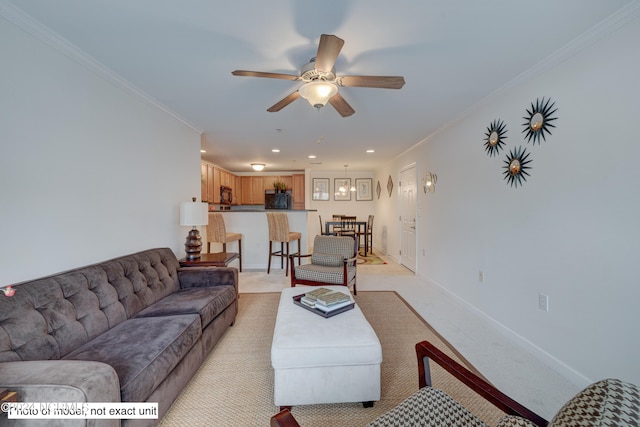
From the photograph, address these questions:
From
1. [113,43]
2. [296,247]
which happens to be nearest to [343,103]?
[113,43]

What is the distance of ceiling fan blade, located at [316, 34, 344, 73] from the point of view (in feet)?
4.63

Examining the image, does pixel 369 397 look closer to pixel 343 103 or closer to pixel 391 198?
pixel 343 103

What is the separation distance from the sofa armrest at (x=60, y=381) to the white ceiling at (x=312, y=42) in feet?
6.09

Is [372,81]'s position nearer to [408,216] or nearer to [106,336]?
[106,336]

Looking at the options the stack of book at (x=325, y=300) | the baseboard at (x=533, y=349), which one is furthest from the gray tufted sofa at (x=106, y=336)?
the baseboard at (x=533, y=349)

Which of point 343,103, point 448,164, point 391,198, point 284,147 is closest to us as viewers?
point 343,103

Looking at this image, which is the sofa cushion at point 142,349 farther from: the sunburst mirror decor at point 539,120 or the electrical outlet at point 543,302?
the sunburst mirror decor at point 539,120

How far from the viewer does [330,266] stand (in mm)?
3531

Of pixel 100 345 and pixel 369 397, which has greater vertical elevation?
pixel 100 345

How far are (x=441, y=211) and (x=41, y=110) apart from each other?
13.8ft

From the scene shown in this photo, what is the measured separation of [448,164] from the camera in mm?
3559

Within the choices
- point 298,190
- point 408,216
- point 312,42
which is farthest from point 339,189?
point 312,42

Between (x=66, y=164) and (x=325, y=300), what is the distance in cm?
211

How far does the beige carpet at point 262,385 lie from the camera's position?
150 cm
